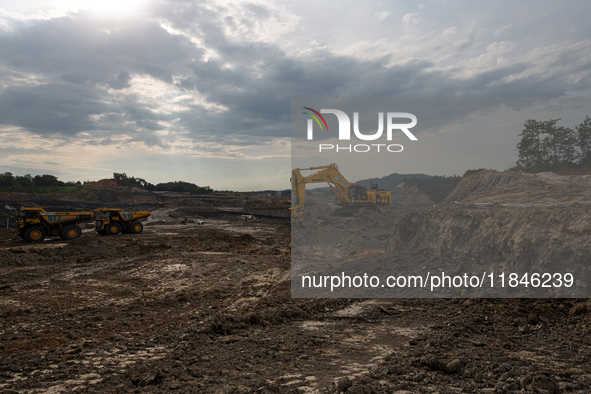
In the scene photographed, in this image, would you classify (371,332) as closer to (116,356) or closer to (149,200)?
(116,356)

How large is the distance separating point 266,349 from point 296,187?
19486 millimetres

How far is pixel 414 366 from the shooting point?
4.01 metres

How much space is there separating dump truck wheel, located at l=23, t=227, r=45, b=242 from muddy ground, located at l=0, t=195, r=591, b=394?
10.7 m

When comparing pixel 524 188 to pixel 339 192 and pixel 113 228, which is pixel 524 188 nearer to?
pixel 339 192

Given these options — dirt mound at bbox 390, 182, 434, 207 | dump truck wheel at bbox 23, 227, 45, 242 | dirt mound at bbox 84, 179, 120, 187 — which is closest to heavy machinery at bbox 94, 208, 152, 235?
dump truck wheel at bbox 23, 227, 45, 242

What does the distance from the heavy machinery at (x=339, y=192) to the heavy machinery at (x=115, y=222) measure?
11.6 metres

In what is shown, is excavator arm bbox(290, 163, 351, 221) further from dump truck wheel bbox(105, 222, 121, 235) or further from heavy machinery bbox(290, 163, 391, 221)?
dump truck wheel bbox(105, 222, 121, 235)

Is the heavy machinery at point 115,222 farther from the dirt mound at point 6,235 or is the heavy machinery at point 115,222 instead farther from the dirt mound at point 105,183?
the dirt mound at point 105,183

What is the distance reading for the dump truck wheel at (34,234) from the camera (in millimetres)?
17828

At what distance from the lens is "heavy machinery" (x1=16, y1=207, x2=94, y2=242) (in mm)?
17828

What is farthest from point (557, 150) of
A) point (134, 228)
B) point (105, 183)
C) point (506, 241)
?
point (105, 183)

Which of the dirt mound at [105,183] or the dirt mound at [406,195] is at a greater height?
the dirt mound at [105,183]

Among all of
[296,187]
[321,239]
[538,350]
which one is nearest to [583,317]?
[538,350]

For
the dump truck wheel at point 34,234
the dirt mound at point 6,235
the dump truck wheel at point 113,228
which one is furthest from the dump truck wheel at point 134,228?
the dirt mound at point 6,235
